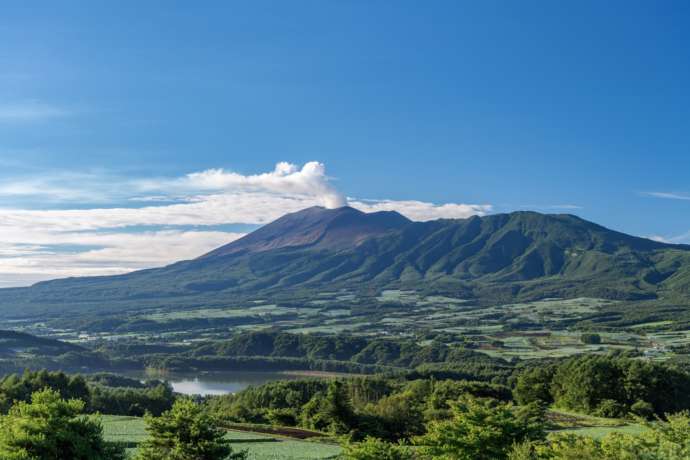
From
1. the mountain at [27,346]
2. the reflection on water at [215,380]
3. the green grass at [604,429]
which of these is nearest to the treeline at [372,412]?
the green grass at [604,429]

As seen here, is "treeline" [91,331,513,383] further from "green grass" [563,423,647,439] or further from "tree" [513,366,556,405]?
"green grass" [563,423,647,439]

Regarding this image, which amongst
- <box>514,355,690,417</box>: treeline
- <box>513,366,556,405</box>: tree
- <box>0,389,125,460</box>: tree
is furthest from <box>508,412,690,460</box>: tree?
<box>513,366,556,405</box>: tree

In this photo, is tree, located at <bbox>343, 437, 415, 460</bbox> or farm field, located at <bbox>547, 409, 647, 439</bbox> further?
farm field, located at <bbox>547, 409, 647, 439</bbox>

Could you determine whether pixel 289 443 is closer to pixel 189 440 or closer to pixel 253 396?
pixel 189 440

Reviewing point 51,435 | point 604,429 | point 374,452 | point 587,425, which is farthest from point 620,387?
point 51,435

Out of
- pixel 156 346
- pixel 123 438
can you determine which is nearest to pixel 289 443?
pixel 123 438

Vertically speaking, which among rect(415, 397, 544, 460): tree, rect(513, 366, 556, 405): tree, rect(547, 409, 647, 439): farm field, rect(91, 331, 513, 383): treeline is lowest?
rect(91, 331, 513, 383): treeline

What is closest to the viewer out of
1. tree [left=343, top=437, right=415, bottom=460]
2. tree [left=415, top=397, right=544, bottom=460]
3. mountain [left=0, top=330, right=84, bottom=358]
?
tree [left=343, top=437, right=415, bottom=460]
